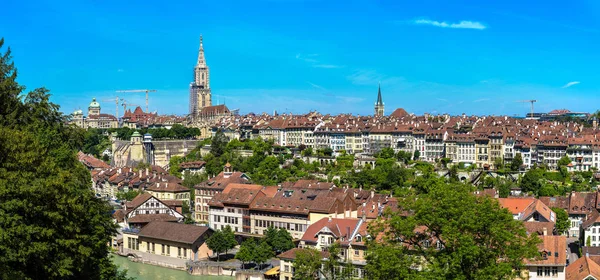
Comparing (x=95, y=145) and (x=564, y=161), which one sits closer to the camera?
(x=564, y=161)

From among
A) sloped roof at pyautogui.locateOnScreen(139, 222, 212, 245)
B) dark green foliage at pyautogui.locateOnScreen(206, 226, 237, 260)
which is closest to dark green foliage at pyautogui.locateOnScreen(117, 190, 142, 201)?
sloped roof at pyautogui.locateOnScreen(139, 222, 212, 245)

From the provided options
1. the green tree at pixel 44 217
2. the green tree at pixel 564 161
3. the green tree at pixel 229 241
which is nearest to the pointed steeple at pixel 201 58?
the green tree at pixel 564 161

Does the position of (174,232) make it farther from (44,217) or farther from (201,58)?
(201,58)

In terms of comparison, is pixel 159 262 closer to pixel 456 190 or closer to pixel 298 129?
pixel 456 190

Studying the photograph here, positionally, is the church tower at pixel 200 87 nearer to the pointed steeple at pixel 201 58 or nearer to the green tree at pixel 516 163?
the pointed steeple at pixel 201 58

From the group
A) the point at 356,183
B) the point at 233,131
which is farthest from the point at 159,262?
the point at 233,131

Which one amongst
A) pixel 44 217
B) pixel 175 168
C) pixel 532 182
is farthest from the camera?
pixel 175 168

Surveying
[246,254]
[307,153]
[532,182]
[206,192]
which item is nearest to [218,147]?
[307,153]

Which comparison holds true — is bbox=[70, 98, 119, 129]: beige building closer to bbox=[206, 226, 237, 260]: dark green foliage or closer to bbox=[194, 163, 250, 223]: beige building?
bbox=[194, 163, 250, 223]: beige building
